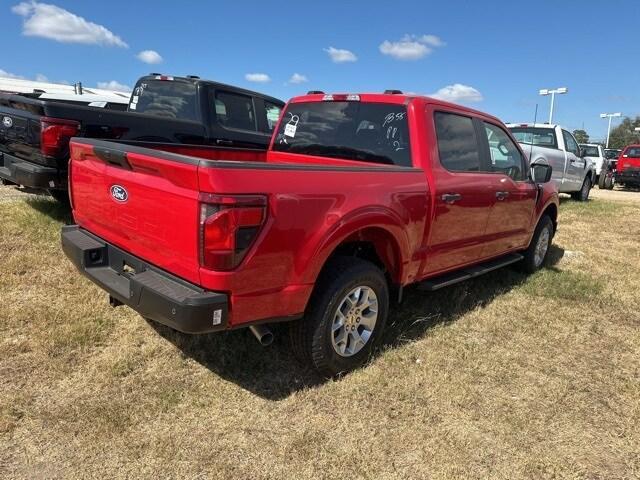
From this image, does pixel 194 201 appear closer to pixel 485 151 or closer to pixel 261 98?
pixel 485 151

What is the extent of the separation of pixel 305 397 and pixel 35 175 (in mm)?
3736

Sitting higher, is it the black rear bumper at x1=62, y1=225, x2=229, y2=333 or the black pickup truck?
the black pickup truck

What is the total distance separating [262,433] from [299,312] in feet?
2.23

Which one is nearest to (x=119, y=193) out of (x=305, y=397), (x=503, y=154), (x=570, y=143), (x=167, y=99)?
(x=305, y=397)

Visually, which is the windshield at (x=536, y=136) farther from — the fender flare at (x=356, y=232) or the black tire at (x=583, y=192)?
the fender flare at (x=356, y=232)

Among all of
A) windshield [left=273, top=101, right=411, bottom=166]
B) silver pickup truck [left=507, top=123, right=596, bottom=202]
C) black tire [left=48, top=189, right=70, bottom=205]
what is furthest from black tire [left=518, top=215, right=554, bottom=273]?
black tire [left=48, top=189, right=70, bottom=205]

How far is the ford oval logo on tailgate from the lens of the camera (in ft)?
9.76

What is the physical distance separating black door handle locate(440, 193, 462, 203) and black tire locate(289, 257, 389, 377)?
34.4 inches

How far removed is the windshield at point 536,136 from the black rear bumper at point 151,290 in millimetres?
9900

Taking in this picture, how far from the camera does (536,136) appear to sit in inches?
441

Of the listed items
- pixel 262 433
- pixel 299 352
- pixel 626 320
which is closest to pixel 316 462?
pixel 262 433

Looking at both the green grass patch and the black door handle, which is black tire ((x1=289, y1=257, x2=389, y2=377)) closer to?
the black door handle

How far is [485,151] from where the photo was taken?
4.52 meters

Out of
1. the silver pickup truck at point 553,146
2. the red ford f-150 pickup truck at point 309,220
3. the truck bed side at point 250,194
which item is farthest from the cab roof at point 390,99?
the silver pickup truck at point 553,146
